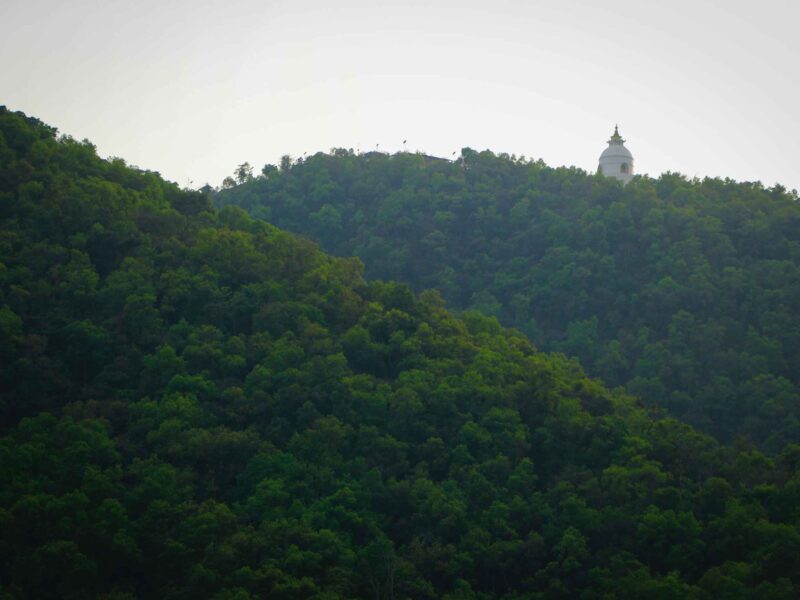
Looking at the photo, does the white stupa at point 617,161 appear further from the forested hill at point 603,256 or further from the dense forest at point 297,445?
the dense forest at point 297,445

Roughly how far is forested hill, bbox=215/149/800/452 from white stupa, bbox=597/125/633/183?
3165 millimetres

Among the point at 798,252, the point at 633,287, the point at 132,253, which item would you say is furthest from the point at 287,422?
the point at 798,252

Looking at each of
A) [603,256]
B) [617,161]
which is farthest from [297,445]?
[617,161]

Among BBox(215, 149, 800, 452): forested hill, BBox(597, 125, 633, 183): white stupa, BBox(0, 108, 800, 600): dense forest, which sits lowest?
BBox(0, 108, 800, 600): dense forest

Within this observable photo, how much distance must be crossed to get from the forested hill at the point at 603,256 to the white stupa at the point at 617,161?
3.17m

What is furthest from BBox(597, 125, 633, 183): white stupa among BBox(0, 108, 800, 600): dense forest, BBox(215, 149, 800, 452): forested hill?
BBox(0, 108, 800, 600): dense forest

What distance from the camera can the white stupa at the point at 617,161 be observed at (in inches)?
2151

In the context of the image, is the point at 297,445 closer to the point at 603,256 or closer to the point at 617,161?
the point at 603,256

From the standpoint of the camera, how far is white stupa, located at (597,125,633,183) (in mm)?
54625

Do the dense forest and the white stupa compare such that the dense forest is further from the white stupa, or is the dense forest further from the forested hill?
the white stupa

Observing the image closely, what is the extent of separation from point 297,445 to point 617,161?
28.6 metres

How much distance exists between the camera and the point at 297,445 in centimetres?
3005

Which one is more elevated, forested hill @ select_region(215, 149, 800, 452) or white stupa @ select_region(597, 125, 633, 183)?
white stupa @ select_region(597, 125, 633, 183)

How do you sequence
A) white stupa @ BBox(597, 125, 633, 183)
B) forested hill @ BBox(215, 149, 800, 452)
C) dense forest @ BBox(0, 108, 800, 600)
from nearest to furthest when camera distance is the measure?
dense forest @ BBox(0, 108, 800, 600) < forested hill @ BBox(215, 149, 800, 452) < white stupa @ BBox(597, 125, 633, 183)
